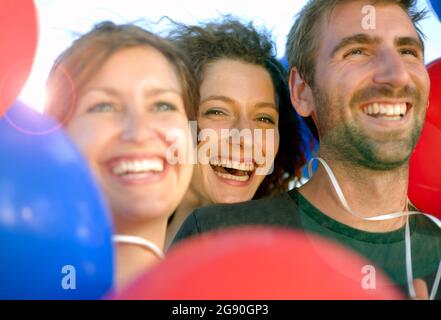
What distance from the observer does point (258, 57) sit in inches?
76.0

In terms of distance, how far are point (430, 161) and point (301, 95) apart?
416 millimetres

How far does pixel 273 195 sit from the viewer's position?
1977 mm

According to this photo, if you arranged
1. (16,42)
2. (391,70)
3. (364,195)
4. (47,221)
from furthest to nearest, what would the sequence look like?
1. (364,195)
2. (391,70)
3. (16,42)
4. (47,221)

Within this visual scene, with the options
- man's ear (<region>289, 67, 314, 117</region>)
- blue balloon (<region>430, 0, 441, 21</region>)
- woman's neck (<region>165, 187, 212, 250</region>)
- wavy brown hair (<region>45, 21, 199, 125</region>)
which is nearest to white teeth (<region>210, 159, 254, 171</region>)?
woman's neck (<region>165, 187, 212, 250</region>)

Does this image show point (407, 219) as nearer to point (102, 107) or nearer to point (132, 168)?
point (132, 168)

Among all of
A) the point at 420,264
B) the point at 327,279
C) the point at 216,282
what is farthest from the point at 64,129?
the point at 420,264

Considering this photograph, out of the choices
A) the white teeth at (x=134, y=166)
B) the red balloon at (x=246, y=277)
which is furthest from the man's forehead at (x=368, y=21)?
the red balloon at (x=246, y=277)

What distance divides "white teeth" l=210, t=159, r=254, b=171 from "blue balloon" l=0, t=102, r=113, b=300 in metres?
0.48

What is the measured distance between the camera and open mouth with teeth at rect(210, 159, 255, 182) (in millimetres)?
1872

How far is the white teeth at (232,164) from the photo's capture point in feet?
6.12

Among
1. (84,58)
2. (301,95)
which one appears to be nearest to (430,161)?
(301,95)

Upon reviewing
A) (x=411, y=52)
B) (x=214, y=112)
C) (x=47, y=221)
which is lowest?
(x=47, y=221)

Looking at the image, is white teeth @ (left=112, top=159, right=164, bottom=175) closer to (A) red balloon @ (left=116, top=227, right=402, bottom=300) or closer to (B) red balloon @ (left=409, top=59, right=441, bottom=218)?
(A) red balloon @ (left=116, top=227, right=402, bottom=300)

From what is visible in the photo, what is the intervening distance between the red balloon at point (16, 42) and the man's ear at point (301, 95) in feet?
2.45
